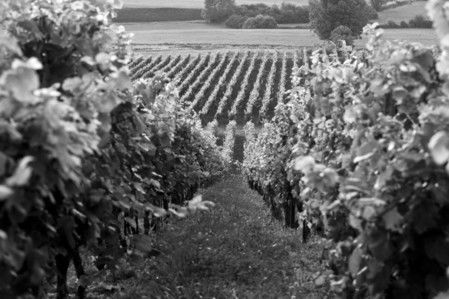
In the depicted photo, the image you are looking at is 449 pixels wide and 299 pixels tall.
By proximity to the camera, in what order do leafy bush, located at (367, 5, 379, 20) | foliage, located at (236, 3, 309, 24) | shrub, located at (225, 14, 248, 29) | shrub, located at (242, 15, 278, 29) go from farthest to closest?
foliage, located at (236, 3, 309, 24) → shrub, located at (225, 14, 248, 29) → shrub, located at (242, 15, 278, 29) → leafy bush, located at (367, 5, 379, 20)

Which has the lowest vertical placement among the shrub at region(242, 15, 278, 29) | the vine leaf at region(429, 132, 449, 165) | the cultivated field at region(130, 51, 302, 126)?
the cultivated field at region(130, 51, 302, 126)

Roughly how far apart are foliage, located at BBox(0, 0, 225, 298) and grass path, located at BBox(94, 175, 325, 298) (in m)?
1.73

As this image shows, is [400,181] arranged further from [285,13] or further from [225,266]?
[285,13]

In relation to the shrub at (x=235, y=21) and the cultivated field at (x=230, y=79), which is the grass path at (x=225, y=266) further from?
the shrub at (x=235, y=21)

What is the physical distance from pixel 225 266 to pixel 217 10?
99.3 m

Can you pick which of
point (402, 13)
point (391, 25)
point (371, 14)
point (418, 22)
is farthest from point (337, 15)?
point (402, 13)

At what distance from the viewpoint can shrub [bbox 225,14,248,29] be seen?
105 m

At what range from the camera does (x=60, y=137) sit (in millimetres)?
3551

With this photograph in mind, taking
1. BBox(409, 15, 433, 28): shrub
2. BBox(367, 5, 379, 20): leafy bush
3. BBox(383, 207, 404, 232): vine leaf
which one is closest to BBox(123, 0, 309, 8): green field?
BBox(367, 5, 379, 20): leafy bush

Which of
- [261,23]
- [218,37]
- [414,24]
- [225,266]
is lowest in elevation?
[218,37]

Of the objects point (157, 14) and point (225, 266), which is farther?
point (157, 14)

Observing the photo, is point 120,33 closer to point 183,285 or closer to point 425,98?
point 425,98

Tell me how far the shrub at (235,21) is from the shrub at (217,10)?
2.07 m

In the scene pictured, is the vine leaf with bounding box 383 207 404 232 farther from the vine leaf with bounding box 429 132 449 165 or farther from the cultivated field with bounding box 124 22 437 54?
the cultivated field with bounding box 124 22 437 54
